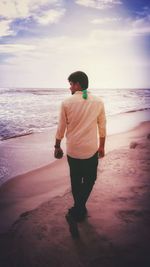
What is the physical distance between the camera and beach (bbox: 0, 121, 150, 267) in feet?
8.38

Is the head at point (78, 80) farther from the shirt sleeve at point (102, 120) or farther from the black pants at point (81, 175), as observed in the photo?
the black pants at point (81, 175)

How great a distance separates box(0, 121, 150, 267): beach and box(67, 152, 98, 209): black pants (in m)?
0.39

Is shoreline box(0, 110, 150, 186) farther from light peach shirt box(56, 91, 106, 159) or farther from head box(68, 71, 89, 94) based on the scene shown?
head box(68, 71, 89, 94)

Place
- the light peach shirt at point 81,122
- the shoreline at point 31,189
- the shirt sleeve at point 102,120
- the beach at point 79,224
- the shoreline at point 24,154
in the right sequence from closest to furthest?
the beach at point 79,224
the light peach shirt at point 81,122
the shirt sleeve at point 102,120
the shoreline at point 31,189
the shoreline at point 24,154

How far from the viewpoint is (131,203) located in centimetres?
351

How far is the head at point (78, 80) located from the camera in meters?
2.78

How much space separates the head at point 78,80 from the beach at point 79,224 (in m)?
1.69

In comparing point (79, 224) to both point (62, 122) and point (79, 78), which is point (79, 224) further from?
point (79, 78)

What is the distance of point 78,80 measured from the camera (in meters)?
2.78

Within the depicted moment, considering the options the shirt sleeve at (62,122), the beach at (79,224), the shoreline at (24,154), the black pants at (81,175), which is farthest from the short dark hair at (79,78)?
the shoreline at (24,154)

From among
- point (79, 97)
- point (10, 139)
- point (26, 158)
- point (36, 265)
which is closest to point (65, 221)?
point (36, 265)

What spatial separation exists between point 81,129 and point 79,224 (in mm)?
1242

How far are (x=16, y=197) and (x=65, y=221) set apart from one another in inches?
51.3

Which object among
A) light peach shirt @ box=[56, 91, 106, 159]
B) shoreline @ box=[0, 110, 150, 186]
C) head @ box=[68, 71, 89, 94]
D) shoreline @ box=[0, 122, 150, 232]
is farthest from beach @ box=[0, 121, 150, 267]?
head @ box=[68, 71, 89, 94]
